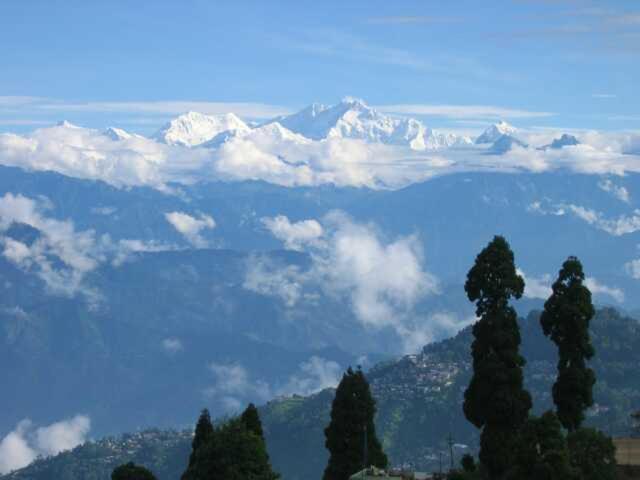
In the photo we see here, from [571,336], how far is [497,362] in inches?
197

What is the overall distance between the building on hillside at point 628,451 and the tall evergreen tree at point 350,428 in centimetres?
1494

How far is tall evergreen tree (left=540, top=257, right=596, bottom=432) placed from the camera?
65438 mm

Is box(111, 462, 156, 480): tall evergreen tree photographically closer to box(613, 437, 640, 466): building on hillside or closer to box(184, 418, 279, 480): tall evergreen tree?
box(184, 418, 279, 480): tall evergreen tree

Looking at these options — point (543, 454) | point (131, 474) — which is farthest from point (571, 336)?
point (131, 474)

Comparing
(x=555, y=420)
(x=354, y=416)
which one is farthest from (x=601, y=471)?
(x=354, y=416)

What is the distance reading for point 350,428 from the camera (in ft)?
242

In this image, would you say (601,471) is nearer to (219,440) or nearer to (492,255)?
(492,255)

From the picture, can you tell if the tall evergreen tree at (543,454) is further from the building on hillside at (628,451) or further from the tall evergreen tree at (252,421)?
the tall evergreen tree at (252,421)

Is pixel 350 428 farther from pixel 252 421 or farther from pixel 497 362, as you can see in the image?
pixel 497 362

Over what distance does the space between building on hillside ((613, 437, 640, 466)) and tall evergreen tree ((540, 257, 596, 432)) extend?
22.8 feet

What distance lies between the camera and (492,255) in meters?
64.8

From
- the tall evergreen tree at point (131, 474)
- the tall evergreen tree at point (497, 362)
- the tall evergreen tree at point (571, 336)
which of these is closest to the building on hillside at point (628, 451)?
the tall evergreen tree at point (571, 336)

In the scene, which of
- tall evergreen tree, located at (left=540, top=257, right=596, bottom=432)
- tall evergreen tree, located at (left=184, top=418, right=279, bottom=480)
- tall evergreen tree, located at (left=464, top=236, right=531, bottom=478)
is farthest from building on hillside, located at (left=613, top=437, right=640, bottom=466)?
tall evergreen tree, located at (left=184, top=418, right=279, bottom=480)

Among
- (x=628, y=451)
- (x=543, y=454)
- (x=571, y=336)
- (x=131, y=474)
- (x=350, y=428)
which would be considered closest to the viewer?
(x=543, y=454)
